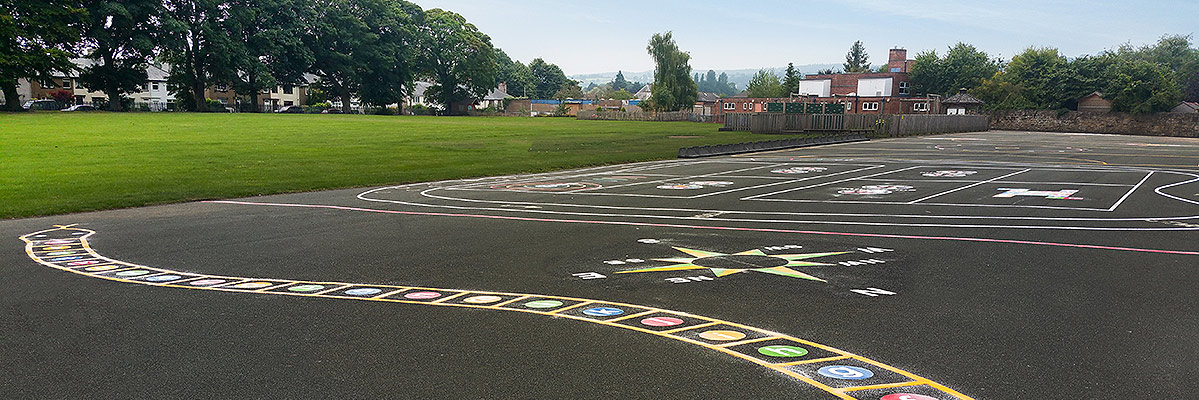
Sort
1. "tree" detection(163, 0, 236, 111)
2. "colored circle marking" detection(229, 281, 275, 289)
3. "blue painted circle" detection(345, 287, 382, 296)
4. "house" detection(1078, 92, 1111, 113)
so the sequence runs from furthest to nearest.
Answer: "house" detection(1078, 92, 1111, 113), "tree" detection(163, 0, 236, 111), "colored circle marking" detection(229, 281, 275, 289), "blue painted circle" detection(345, 287, 382, 296)

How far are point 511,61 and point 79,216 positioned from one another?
168m

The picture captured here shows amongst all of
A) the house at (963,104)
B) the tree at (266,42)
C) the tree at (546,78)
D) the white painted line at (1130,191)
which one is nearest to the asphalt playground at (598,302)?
the white painted line at (1130,191)

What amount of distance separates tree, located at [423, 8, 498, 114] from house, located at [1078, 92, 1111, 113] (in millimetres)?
73807

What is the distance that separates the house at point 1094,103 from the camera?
80.1 metres

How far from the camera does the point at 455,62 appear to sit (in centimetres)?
10606

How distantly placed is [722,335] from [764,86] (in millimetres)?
150124

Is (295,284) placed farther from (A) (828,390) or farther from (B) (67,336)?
(A) (828,390)

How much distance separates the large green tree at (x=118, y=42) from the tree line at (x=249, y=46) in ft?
0.36

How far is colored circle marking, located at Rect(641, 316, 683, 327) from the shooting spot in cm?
713

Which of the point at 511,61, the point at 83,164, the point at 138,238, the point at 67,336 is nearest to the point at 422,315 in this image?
the point at 67,336

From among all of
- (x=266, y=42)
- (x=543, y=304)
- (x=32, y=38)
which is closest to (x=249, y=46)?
(x=266, y=42)

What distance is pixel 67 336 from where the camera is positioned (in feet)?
21.6

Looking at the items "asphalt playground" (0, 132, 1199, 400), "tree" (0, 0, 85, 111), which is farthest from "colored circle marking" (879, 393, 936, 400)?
"tree" (0, 0, 85, 111)

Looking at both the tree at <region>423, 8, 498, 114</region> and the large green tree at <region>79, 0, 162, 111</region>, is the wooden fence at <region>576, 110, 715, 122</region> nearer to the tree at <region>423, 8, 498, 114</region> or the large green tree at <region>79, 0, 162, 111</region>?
the tree at <region>423, 8, 498, 114</region>
